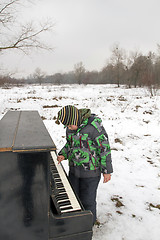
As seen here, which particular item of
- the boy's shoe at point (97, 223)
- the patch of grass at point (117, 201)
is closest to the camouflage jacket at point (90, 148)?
the boy's shoe at point (97, 223)

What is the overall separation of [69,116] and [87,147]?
49cm

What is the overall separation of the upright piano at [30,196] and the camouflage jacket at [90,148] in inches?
27.2

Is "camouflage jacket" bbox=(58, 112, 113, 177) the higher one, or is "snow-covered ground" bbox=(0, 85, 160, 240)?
"camouflage jacket" bbox=(58, 112, 113, 177)

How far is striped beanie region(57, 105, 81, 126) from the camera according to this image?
2.08 m

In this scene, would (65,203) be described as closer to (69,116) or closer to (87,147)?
(87,147)

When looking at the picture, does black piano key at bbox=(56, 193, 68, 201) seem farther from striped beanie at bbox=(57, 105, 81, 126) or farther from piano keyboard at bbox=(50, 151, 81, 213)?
striped beanie at bbox=(57, 105, 81, 126)

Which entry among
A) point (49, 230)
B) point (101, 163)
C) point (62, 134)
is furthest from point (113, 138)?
point (49, 230)

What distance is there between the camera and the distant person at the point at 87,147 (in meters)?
2.12

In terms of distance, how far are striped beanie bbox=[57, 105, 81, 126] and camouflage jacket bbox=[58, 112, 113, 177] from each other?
0.13 metres

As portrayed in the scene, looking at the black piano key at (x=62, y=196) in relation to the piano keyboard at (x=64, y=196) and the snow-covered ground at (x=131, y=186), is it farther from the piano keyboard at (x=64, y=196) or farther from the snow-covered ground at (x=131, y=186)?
the snow-covered ground at (x=131, y=186)

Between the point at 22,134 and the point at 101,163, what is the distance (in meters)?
1.12

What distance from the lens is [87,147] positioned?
2248 mm

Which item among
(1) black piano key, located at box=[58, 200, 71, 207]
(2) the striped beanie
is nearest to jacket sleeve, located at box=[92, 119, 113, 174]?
(2) the striped beanie

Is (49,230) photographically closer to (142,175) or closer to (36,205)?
Result: (36,205)
